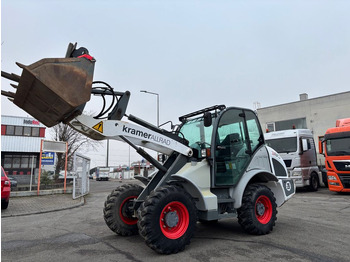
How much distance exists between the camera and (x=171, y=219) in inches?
175

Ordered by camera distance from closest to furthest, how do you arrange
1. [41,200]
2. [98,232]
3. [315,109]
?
[98,232], [41,200], [315,109]

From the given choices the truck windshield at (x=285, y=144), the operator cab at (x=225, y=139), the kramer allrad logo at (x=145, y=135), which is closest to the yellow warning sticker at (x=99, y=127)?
the kramer allrad logo at (x=145, y=135)

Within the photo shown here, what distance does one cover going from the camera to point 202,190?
5.10m

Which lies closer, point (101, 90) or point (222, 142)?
point (101, 90)

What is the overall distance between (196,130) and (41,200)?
9762mm

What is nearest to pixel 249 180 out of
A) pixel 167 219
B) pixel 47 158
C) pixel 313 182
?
pixel 167 219

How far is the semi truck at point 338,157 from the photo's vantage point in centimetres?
1168

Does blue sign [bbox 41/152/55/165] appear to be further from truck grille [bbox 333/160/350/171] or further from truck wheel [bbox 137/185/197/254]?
truck grille [bbox 333/160/350/171]

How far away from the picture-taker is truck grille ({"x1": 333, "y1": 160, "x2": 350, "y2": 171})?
11.5m

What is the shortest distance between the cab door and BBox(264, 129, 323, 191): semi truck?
26.6 feet

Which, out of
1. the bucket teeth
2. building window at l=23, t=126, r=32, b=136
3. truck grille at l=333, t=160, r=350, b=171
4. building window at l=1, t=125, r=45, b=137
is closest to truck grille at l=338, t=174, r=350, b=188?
truck grille at l=333, t=160, r=350, b=171

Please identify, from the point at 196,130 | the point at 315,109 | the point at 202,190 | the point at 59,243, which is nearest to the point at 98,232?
the point at 59,243

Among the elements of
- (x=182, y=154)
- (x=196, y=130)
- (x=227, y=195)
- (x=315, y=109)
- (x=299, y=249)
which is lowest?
(x=299, y=249)

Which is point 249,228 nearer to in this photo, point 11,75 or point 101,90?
point 101,90
